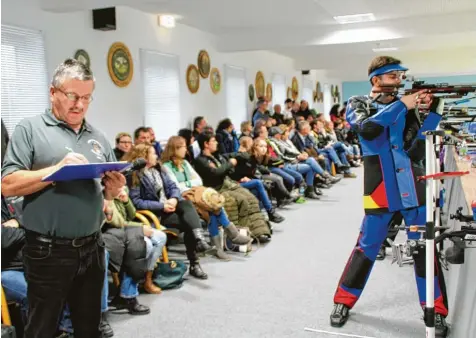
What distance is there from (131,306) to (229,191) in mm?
1944

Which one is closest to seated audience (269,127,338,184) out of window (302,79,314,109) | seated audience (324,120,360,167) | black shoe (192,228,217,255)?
seated audience (324,120,360,167)

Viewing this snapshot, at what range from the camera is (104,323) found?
9.34ft

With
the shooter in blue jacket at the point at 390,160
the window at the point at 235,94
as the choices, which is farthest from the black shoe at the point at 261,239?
the window at the point at 235,94

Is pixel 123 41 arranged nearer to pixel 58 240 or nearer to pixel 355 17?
pixel 355 17

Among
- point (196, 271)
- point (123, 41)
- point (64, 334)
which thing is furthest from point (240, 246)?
point (123, 41)

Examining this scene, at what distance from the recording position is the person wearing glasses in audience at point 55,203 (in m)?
1.64

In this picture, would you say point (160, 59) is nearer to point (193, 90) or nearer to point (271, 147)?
point (193, 90)

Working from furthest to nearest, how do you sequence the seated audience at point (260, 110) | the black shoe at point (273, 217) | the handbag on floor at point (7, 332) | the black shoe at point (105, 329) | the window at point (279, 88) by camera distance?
the window at point (279, 88) → the seated audience at point (260, 110) → the black shoe at point (273, 217) → the black shoe at point (105, 329) → the handbag on floor at point (7, 332)

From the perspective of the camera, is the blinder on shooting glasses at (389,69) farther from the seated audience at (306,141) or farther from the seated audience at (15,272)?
the seated audience at (306,141)

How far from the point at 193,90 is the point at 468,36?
595 centimetres

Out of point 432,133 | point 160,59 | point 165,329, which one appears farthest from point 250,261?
point 160,59

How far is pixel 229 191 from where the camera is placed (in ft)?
16.0

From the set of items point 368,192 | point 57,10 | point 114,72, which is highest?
point 57,10

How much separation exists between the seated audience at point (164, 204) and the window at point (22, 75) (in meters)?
1.36
